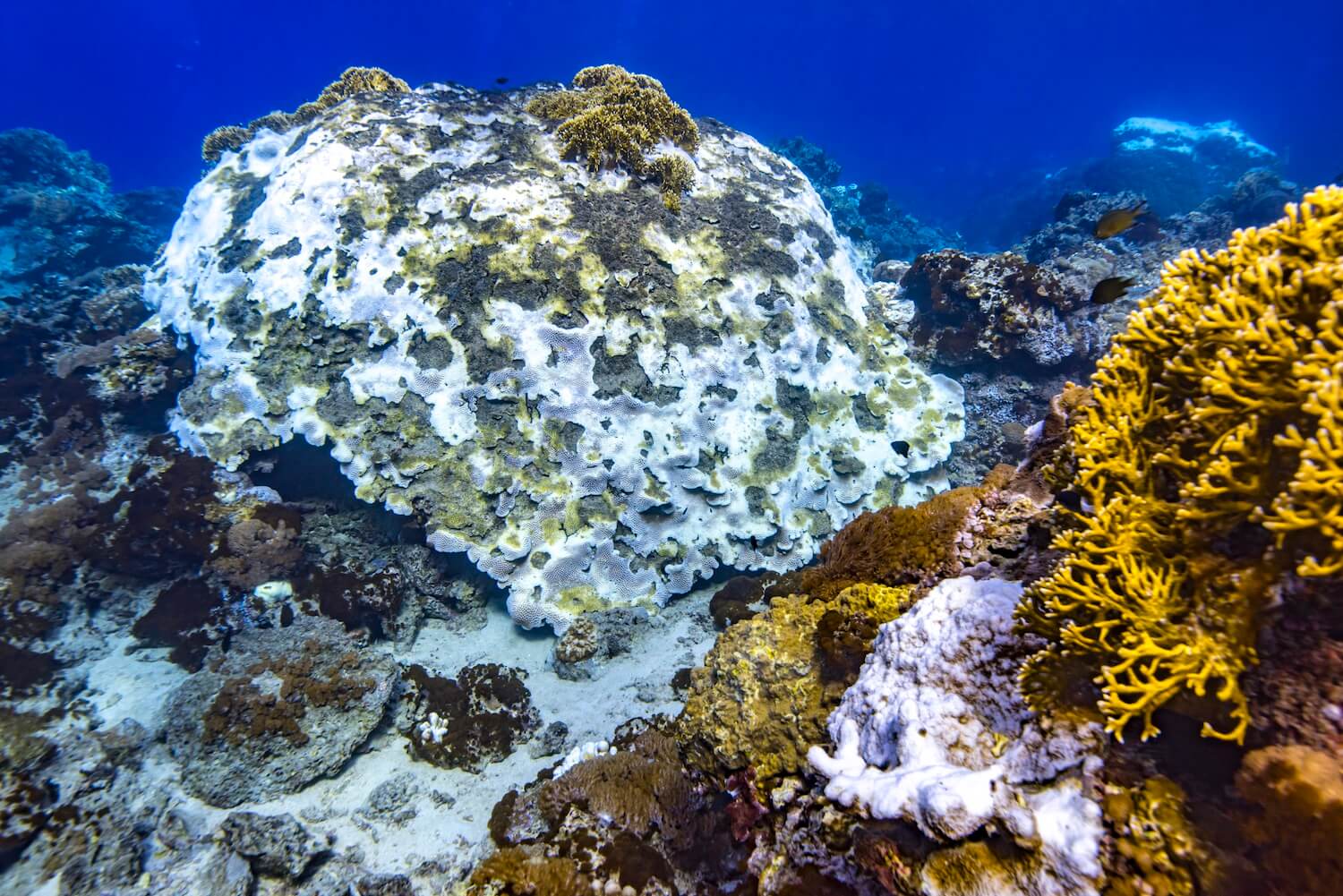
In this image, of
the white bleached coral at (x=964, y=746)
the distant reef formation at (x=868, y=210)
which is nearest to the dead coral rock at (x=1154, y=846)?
the white bleached coral at (x=964, y=746)

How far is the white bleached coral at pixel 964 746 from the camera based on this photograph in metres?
2.22

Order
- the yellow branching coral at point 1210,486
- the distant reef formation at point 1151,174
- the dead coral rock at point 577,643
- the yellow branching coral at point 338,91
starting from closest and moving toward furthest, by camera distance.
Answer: the yellow branching coral at point 1210,486
the dead coral rock at point 577,643
the yellow branching coral at point 338,91
the distant reef formation at point 1151,174

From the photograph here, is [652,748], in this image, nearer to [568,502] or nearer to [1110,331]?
[568,502]

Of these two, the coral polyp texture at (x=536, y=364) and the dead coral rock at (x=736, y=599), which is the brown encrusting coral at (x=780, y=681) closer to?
the dead coral rock at (x=736, y=599)

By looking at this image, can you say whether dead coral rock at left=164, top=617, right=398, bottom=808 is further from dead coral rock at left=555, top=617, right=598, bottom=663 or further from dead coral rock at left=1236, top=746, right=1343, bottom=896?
dead coral rock at left=1236, top=746, right=1343, bottom=896

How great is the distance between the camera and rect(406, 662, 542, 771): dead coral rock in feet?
19.6

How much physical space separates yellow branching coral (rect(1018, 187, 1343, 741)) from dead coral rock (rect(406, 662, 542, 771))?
5213 millimetres

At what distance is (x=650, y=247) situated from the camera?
771cm

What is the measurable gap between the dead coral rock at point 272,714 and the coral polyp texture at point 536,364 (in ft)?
→ 5.50

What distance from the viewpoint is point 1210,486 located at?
7.31ft

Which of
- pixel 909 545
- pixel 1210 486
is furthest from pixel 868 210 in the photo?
pixel 1210 486

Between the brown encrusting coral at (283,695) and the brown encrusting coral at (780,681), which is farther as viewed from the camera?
the brown encrusting coral at (283,695)

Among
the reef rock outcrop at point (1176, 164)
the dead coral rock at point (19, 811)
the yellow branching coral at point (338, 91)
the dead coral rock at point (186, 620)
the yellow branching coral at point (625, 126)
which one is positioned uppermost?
the reef rock outcrop at point (1176, 164)

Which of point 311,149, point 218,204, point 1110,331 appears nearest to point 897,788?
point 1110,331
